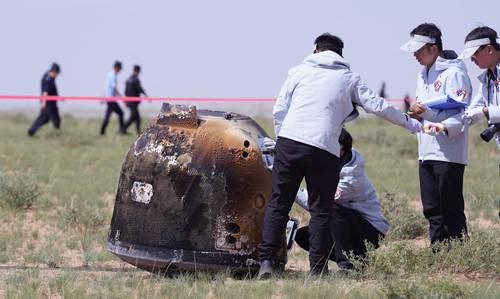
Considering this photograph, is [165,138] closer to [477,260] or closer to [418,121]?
[418,121]

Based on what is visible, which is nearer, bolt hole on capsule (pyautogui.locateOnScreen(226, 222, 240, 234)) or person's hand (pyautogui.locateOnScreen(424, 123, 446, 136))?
bolt hole on capsule (pyautogui.locateOnScreen(226, 222, 240, 234))

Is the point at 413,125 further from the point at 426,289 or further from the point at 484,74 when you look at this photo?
the point at 426,289

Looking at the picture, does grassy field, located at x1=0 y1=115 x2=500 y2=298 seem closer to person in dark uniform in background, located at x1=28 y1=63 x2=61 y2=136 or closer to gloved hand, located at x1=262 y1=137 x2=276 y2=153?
gloved hand, located at x1=262 y1=137 x2=276 y2=153

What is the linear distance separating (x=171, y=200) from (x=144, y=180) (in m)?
0.24

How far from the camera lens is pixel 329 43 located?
7.36 meters

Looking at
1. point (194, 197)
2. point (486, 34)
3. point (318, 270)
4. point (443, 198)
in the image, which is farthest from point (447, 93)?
point (194, 197)

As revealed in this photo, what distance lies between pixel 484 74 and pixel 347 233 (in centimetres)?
149

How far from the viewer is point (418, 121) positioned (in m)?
7.55

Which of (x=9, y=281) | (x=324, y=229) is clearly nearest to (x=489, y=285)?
(x=324, y=229)

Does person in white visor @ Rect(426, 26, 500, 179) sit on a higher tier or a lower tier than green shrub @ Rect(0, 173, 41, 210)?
higher

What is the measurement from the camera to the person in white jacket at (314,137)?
7113 millimetres

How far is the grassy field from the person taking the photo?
21.7ft

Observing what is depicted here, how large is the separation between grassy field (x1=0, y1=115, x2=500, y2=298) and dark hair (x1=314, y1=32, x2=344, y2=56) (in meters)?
1.38

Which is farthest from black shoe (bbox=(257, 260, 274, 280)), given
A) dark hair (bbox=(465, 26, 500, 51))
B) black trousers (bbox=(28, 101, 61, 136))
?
black trousers (bbox=(28, 101, 61, 136))
